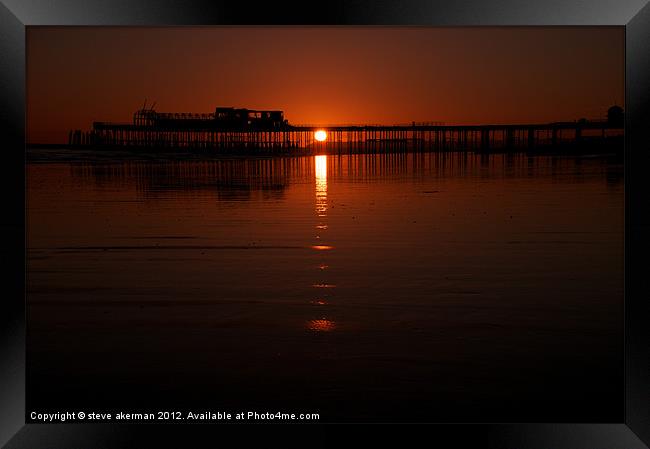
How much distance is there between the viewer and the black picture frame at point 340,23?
334cm

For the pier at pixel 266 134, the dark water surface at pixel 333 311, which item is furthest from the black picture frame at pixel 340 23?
the pier at pixel 266 134

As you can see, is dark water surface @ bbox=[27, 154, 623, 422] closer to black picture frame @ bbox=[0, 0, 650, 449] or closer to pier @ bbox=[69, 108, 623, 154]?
black picture frame @ bbox=[0, 0, 650, 449]

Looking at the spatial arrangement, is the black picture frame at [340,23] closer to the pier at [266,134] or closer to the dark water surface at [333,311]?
the dark water surface at [333,311]

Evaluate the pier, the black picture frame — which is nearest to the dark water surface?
the black picture frame

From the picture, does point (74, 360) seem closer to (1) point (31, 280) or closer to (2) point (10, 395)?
(2) point (10, 395)

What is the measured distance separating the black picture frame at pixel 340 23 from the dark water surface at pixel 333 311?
0.73 m

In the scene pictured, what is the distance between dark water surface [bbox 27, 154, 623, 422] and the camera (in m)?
4.27

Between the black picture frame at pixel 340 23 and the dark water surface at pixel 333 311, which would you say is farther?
the dark water surface at pixel 333 311

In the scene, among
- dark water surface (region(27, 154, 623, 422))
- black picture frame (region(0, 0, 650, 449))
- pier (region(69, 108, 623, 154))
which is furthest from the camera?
pier (region(69, 108, 623, 154))

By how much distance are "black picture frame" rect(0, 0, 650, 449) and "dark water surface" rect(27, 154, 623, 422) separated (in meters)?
0.73

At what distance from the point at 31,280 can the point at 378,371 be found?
3416 millimetres

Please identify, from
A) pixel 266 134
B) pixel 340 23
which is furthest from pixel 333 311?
pixel 266 134

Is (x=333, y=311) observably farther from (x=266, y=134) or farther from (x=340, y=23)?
(x=266, y=134)

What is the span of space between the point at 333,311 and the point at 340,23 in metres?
2.85
